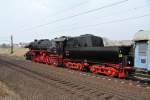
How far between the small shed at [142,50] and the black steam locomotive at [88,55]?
1.46 metres

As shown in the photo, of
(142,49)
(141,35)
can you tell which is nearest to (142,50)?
(142,49)

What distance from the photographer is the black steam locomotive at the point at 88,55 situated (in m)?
24.1

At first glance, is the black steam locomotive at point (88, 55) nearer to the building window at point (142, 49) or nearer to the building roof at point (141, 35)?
the building window at point (142, 49)

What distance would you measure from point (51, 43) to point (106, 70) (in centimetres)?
1567

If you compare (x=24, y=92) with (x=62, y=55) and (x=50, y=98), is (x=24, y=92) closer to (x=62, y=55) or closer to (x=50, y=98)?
(x=50, y=98)

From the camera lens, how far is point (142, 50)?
69.6ft

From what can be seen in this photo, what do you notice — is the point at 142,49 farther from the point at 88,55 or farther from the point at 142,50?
the point at 88,55

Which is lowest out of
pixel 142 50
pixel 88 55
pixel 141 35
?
pixel 88 55

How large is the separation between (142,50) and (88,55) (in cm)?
Answer: 873

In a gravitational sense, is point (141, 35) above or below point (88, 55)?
above

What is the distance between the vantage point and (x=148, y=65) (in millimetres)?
20297

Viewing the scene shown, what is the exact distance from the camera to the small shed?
809 inches

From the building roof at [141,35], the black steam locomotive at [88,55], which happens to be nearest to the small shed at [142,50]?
the building roof at [141,35]

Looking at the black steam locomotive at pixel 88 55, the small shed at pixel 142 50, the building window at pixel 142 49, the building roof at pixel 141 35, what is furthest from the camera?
the black steam locomotive at pixel 88 55
